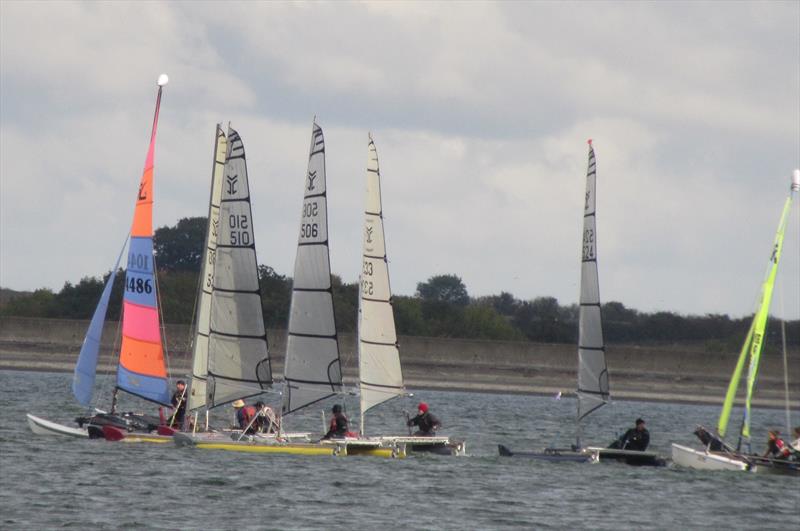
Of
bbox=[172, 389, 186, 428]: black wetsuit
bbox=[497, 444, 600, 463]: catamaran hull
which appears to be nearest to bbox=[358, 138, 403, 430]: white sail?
bbox=[497, 444, 600, 463]: catamaran hull

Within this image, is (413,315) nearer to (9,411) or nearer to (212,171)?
(9,411)

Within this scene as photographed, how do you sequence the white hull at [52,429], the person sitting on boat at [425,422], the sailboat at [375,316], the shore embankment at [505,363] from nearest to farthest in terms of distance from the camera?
1. the person sitting on boat at [425,422]
2. the white hull at [52,429]
3. the sailboat at [375,316]
4. the shore embankment at [505,363]

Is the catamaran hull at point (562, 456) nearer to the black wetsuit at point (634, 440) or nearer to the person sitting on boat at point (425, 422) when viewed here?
the black wetsuit at point (634, 440)

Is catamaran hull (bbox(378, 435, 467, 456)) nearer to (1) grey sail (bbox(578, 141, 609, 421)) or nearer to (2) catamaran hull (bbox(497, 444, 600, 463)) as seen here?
(2) catamaran hull (bbox(497, 444, 600, 463))

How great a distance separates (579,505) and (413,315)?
262ft

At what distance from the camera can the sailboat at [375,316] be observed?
4128 cm

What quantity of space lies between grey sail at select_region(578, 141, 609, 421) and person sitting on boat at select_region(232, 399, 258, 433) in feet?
25.5

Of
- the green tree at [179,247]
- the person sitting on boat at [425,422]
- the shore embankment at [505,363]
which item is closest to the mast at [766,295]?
the person sitting on boat at [425,422]

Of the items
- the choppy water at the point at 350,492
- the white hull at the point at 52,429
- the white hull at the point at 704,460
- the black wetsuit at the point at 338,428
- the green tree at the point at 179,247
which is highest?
the green tree at the point at 179,247

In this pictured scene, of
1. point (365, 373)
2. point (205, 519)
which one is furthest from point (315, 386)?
point (205, 519)

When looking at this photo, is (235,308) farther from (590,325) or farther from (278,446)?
(590,325)

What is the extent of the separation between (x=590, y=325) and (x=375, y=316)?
5369 millimetres

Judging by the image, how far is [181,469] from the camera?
34.0m

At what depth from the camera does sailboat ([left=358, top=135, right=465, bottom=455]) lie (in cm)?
4128
